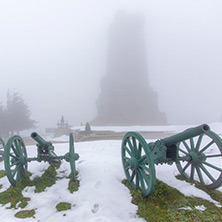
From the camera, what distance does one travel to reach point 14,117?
29.4m

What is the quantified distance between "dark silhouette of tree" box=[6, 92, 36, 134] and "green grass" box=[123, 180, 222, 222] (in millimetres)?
30467

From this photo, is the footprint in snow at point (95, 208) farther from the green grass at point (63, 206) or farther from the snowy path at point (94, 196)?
the green grass at point (63, 206)

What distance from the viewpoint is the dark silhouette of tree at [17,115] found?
2929cm

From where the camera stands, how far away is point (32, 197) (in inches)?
168

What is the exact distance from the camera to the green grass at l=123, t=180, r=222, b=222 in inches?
124

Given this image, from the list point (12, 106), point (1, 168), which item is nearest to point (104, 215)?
point (1, 168)

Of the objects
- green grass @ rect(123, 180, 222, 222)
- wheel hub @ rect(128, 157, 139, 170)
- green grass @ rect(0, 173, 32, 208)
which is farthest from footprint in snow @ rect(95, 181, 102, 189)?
green grass @ rect(0, 173, 32, 208)

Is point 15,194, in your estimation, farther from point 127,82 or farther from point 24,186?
point 127,82

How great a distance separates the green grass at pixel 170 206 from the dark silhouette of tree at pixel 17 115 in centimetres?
3047

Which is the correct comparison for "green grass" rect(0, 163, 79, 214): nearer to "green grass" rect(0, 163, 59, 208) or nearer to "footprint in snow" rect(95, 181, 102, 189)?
"green grass" rect(0, 163, 59, 208)

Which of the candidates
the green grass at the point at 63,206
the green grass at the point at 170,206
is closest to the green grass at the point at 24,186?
the green grass at the point at 63,206

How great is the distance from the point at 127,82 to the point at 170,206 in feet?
127

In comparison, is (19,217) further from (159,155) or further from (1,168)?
(1,168)

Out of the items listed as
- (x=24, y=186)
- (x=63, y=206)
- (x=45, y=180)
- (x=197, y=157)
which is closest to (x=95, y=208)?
(x=63, y=206)
